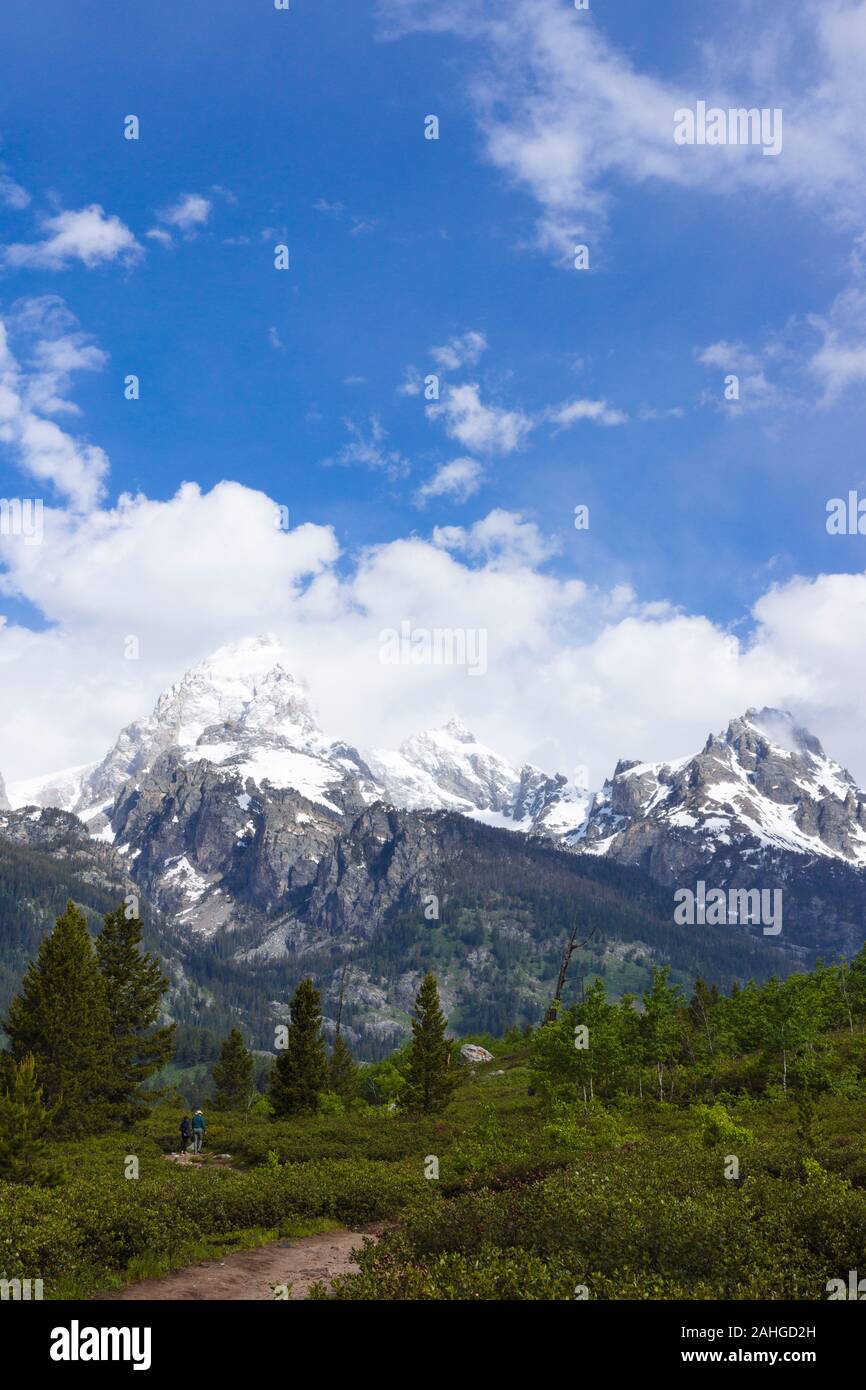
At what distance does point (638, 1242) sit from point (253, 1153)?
29693 mm

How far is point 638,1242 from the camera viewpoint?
12.8m

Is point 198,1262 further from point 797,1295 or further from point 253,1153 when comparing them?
point 253,1153

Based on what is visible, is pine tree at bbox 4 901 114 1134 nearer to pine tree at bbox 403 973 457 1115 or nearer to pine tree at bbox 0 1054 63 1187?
pine tree at bbox 0 1054 63 1187

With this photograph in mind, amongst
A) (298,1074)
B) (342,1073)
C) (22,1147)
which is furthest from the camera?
(342,1073)

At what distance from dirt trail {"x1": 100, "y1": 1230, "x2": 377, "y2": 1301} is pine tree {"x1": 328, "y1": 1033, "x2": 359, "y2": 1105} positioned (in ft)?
201

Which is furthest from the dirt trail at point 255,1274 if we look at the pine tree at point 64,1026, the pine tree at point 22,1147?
the pine tree at point 64,1026

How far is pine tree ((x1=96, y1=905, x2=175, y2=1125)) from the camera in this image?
49.1m

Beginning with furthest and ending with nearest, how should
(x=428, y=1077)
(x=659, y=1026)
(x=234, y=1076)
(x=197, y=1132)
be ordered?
(x=234, y=1076) < (x=428, y=1077) < (x=659, y=1026) < (x=197, y=1132)

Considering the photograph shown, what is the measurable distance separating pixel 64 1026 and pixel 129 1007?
29.7 feet

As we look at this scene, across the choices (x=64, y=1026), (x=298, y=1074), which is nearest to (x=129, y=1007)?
(x=64, y=1026)

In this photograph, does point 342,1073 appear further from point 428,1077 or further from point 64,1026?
point 64,1026

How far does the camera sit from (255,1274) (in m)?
17.2
